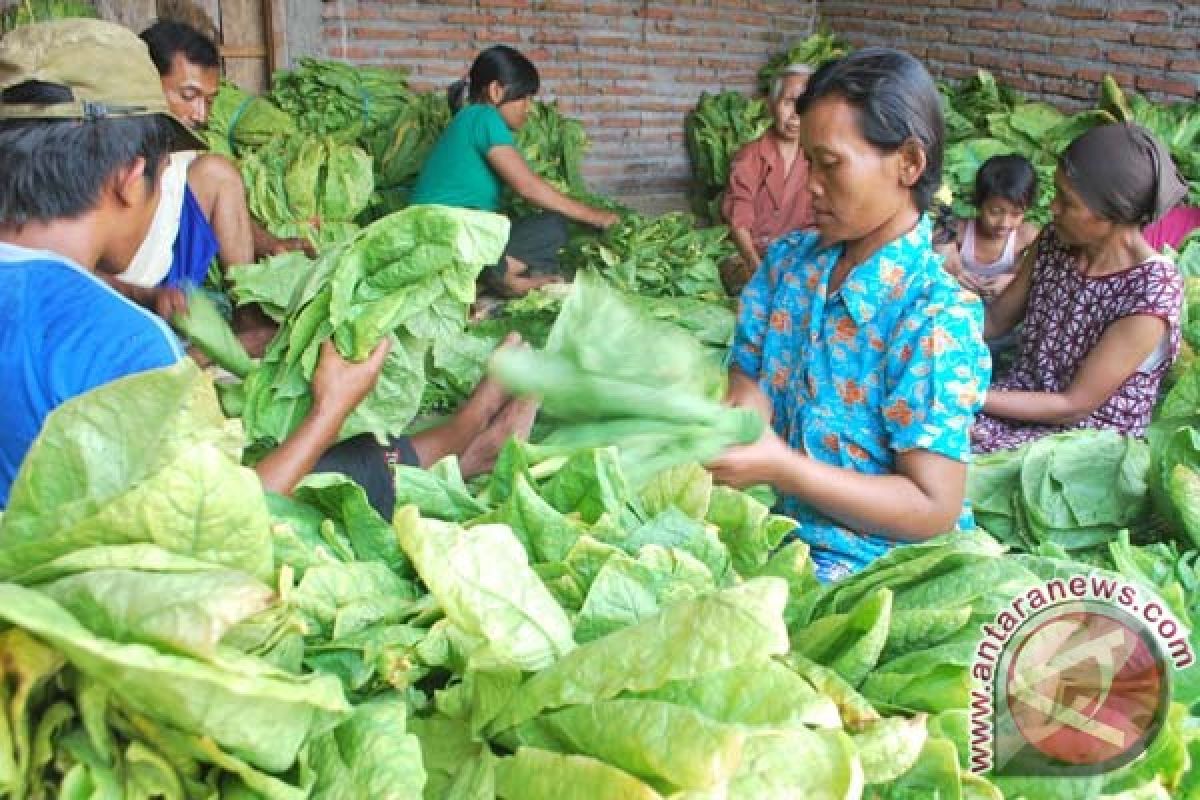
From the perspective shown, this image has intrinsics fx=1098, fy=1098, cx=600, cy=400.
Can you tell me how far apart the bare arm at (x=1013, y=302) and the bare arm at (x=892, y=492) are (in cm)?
168

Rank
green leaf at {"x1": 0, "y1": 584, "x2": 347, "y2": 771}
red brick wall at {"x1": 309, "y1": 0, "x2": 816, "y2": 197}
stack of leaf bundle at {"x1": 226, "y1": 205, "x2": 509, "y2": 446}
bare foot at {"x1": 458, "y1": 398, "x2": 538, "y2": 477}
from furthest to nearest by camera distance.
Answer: red brick wall at {"x1": 309, "y1": 0, "x2": 816, "y2": 197}, bare foot at {"x1": 458, "y1": 398, "x2": 538, "y2": 477}, stack of leaf bundle at {"x1": 226, "y1": 205, "x2": 509, "y2": 446}, green leaf at {"x1": 0, "y1": 584, "x2": 347, "y2": 771}

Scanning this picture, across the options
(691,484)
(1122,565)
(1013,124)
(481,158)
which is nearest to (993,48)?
(1013,124)

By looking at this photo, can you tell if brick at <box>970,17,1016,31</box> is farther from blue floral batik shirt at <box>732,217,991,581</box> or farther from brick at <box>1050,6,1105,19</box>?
blue floral batik shirt at <box>732,217,991,581</box>

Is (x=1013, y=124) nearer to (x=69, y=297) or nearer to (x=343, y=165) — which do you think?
(x=343, y=165)

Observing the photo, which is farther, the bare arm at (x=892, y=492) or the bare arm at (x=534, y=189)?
the bare arm at (x=534, y=189)

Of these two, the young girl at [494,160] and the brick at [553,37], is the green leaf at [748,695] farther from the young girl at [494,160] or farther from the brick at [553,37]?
the brick at [553,37]

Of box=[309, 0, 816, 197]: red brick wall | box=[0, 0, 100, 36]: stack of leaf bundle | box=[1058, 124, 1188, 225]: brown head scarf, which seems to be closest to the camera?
box=[1058, 124, 1188, 225]: brown head scarf

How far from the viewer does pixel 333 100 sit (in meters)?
5.67

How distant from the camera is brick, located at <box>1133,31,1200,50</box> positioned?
5992mm

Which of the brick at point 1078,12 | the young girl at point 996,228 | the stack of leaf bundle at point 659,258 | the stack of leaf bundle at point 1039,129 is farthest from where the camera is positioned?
the brick at point 1078,12

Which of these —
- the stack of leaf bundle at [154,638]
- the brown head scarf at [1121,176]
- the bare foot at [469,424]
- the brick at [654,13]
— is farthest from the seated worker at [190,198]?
the brick at [654,13]

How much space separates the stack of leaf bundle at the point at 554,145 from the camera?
6176 mm

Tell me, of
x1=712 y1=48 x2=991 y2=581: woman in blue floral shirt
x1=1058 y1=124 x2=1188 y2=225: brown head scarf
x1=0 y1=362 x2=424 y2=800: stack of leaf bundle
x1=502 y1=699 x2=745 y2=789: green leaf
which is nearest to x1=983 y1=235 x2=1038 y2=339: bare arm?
x1=1058 y1=124 x2=1188 y2=225: brown head scarf

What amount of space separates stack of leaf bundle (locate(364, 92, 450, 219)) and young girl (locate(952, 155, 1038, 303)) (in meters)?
2.89
